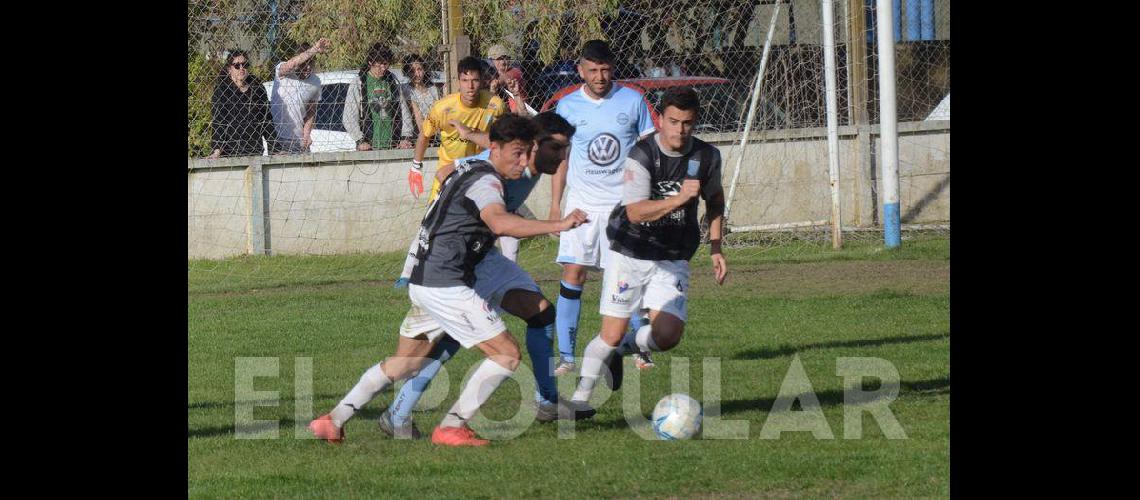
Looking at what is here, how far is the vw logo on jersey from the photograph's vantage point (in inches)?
Answer: 392

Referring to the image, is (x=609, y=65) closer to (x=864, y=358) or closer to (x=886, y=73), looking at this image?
(x=864, y=358)

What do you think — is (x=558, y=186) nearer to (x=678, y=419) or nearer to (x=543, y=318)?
(x=543, y=318)

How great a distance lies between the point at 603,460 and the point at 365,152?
10.00 m

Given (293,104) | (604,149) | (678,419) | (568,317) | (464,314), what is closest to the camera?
(464,314)

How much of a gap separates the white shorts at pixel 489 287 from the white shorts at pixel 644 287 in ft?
1.51

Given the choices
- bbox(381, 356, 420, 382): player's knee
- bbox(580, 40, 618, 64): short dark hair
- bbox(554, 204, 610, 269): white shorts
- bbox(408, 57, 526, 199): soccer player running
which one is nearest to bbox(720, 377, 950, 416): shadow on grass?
bbox(381, 356, 420, 382): player's knee

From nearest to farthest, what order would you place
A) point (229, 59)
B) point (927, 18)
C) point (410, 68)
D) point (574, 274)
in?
1. point (574, 274)
2. point (410, 68)
3. point (229, 59)
4. point (927, 18)

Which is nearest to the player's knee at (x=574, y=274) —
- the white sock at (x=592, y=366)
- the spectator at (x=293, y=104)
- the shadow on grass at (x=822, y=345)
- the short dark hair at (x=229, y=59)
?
the shadow on grass at (x=822, y=345)

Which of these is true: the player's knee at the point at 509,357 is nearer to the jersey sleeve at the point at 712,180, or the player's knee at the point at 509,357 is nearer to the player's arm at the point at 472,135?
the jersey sleeve at the point at 712,180

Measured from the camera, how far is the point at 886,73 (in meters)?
14.8

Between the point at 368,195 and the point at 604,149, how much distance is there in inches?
265

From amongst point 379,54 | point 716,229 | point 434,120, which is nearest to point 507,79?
point 379,54

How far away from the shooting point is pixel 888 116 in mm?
14836

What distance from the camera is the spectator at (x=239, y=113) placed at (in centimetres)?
1580
